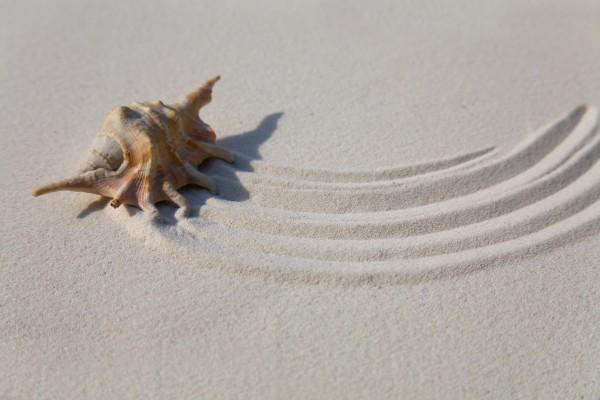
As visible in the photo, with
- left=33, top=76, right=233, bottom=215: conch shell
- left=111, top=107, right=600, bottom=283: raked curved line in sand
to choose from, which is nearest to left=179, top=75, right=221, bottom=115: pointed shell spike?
left=33, top=76, right=233, bottom=215: conch shell

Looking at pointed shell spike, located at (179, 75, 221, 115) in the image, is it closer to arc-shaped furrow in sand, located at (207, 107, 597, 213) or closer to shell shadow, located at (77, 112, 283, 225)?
shell shadow, located at (77, 112, 283, 225)

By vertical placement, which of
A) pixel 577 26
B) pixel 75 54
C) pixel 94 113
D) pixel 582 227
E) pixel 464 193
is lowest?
pixel 582 227

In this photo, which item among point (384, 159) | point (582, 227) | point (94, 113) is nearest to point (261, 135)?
point (384, 159)

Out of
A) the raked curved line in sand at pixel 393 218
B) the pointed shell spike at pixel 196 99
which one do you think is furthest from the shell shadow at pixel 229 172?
the pointed shell spike at pixel 196 99

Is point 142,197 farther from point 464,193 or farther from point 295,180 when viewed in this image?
point 464,193

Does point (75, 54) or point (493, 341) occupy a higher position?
point (75, 54)

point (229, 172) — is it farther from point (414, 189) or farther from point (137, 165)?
point (414, 189)

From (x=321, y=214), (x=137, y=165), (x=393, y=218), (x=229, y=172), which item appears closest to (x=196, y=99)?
(x=229, y=172)
